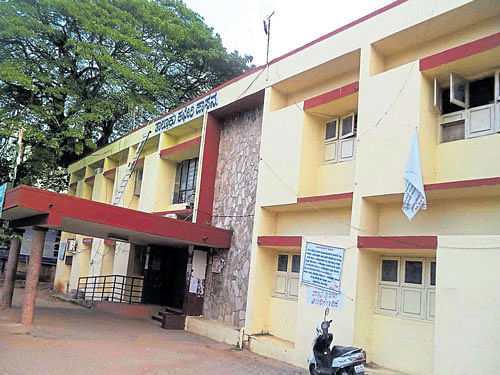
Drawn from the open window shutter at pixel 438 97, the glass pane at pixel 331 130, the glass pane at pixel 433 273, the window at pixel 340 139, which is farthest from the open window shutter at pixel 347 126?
the glass pane at pixel 433 273

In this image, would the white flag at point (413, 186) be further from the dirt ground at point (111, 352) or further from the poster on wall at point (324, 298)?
the dirt ground at point (111, 352)

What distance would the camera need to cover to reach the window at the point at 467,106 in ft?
27.2

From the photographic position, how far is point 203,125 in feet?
48.1

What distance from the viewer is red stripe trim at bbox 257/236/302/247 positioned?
417 inches

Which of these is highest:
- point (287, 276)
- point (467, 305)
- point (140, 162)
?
point (140, 162)

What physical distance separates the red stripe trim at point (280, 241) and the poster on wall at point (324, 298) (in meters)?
1.23

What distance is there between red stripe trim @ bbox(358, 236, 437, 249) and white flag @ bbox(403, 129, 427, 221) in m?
0.42

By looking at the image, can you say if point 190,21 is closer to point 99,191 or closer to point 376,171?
point 99,191

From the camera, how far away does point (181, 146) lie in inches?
629

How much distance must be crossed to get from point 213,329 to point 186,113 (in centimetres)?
731

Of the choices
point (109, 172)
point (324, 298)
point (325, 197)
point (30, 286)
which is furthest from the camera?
point (109, 172)

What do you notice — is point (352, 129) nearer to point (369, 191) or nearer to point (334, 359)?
point (369, 191)

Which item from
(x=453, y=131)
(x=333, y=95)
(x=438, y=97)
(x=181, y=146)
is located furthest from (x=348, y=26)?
(x=181, y=146)

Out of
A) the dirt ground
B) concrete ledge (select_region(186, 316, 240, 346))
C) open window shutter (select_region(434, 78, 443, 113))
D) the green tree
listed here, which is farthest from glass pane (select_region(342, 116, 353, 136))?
the green tree
